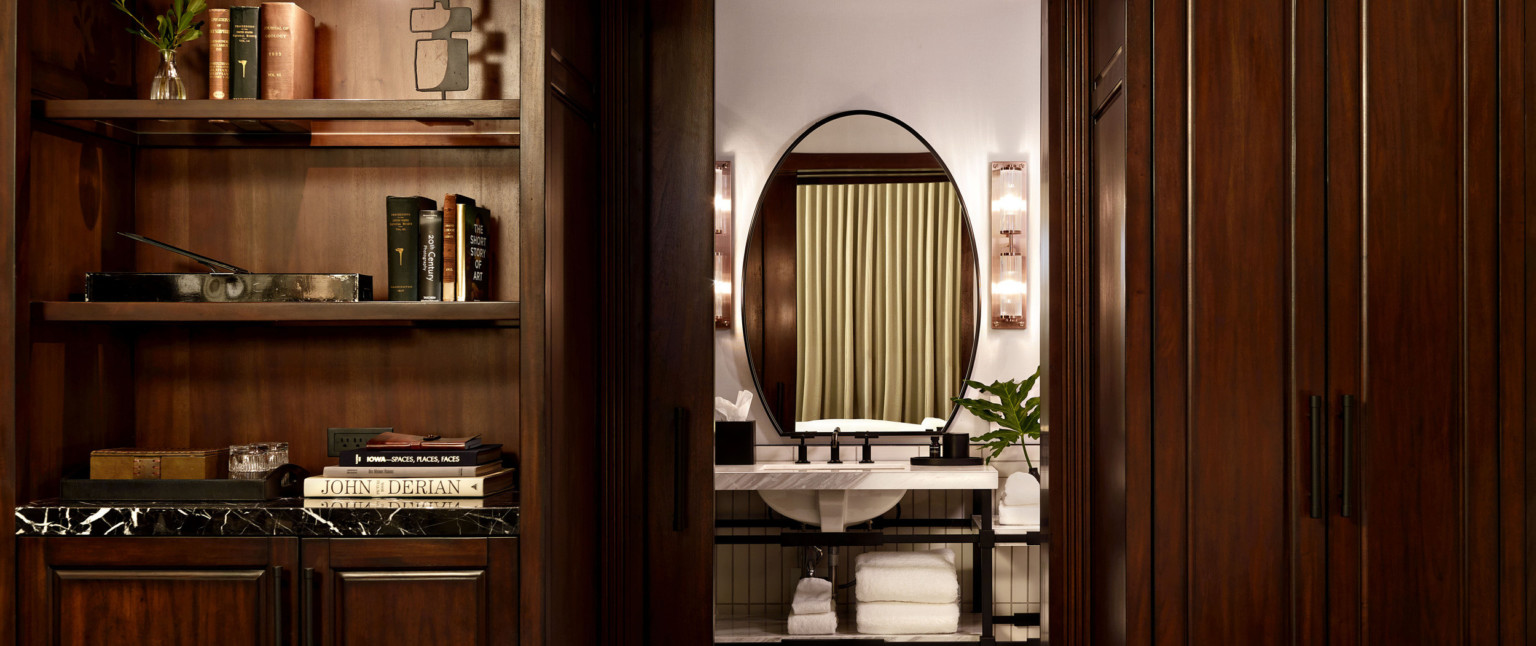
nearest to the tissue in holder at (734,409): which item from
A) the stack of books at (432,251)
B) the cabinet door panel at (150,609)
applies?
the stack of books at (432,251)

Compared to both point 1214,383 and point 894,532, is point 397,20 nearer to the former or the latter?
point 1214,383

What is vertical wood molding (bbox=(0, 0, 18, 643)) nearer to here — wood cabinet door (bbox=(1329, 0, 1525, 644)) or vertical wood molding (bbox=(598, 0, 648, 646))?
vertical wood molding (bbox=(598, 0, 648, 646))

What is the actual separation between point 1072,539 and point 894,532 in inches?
62.6

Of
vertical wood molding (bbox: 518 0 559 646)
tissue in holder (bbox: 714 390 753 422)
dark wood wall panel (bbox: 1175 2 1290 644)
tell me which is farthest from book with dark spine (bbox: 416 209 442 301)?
tissue in holder (bbox: 714 390 753 422)

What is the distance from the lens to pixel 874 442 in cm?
372

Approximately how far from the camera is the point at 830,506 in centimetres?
344

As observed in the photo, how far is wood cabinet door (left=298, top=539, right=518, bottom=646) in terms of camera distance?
176 centimetres

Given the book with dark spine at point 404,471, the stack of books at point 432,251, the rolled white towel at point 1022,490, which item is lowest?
the rolled white towel at point 1022,490

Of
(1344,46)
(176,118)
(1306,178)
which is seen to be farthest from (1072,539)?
(176,118)

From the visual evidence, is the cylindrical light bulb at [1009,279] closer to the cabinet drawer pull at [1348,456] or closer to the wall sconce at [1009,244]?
the wall sconce at [1009,244]

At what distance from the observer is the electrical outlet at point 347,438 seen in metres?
2.06

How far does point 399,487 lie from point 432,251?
0.47 metres

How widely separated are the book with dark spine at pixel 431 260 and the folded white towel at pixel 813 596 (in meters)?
2.10

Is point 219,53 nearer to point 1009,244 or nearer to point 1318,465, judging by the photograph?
point 1318,465
